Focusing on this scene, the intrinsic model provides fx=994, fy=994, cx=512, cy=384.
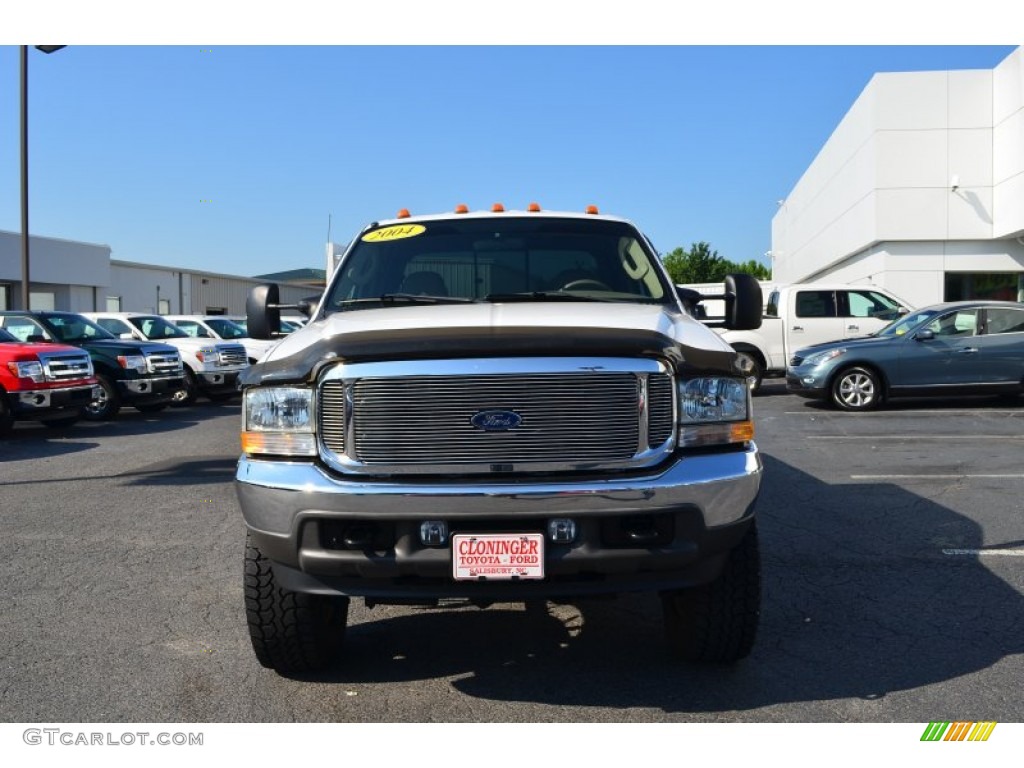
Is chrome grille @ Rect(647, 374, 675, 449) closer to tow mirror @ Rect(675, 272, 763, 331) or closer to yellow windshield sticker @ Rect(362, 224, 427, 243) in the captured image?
tow mirror @ Rect(675, 272, 763, 331)

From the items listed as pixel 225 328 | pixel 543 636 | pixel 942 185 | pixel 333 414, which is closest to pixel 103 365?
pixel 225 328

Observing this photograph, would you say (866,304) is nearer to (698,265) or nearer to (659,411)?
(659,411)

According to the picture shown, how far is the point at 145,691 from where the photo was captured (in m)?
3.96

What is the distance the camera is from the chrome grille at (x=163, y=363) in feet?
52.3

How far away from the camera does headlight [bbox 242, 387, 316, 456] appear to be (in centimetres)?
369

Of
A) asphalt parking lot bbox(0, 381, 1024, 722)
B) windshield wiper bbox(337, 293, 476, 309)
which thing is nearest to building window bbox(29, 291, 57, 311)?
asphalt parking lot bbox(0, 381, 1024, 722)

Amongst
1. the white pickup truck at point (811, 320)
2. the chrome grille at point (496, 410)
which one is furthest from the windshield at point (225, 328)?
the chrome grille at point (496, 410)

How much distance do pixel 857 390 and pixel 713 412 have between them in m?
11.7

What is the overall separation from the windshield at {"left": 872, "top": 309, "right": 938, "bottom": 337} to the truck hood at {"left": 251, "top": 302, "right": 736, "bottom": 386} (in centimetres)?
1163

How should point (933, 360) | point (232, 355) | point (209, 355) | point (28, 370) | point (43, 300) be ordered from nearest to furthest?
point (28, 370)
point (933, 360)
point (209, 355)
point (232, 355)
point (43, 300)

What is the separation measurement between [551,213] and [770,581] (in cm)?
238

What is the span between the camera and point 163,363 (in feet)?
53.3
